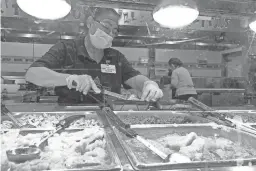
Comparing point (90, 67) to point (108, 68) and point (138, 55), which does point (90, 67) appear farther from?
point (138, 55)

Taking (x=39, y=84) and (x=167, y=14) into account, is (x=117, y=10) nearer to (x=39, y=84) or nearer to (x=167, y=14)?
(x=167, y=14)

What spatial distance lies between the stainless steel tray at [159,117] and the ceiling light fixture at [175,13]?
2.81 ft

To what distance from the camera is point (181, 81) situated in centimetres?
224

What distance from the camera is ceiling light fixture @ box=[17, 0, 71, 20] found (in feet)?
5.69

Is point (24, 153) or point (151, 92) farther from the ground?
point (151, 92)

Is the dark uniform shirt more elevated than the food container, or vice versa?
the dark uniform shirt

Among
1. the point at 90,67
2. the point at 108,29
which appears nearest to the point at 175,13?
the point at 108,29

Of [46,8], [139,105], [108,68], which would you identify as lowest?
[139,105]

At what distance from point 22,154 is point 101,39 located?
1.19 m

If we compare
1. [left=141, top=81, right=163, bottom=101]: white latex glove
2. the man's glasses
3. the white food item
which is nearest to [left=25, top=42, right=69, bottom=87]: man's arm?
the man's glasses

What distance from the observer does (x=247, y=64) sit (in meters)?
2.60

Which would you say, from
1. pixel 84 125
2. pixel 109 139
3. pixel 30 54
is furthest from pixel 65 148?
pixel 30 54

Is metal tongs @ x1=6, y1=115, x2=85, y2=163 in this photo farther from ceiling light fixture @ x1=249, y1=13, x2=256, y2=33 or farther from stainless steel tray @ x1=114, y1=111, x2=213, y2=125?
ceiling light fixture @ x1=249, y1=13, x2=256, y2=33

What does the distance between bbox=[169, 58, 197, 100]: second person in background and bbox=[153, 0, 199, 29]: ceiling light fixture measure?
354 mm
